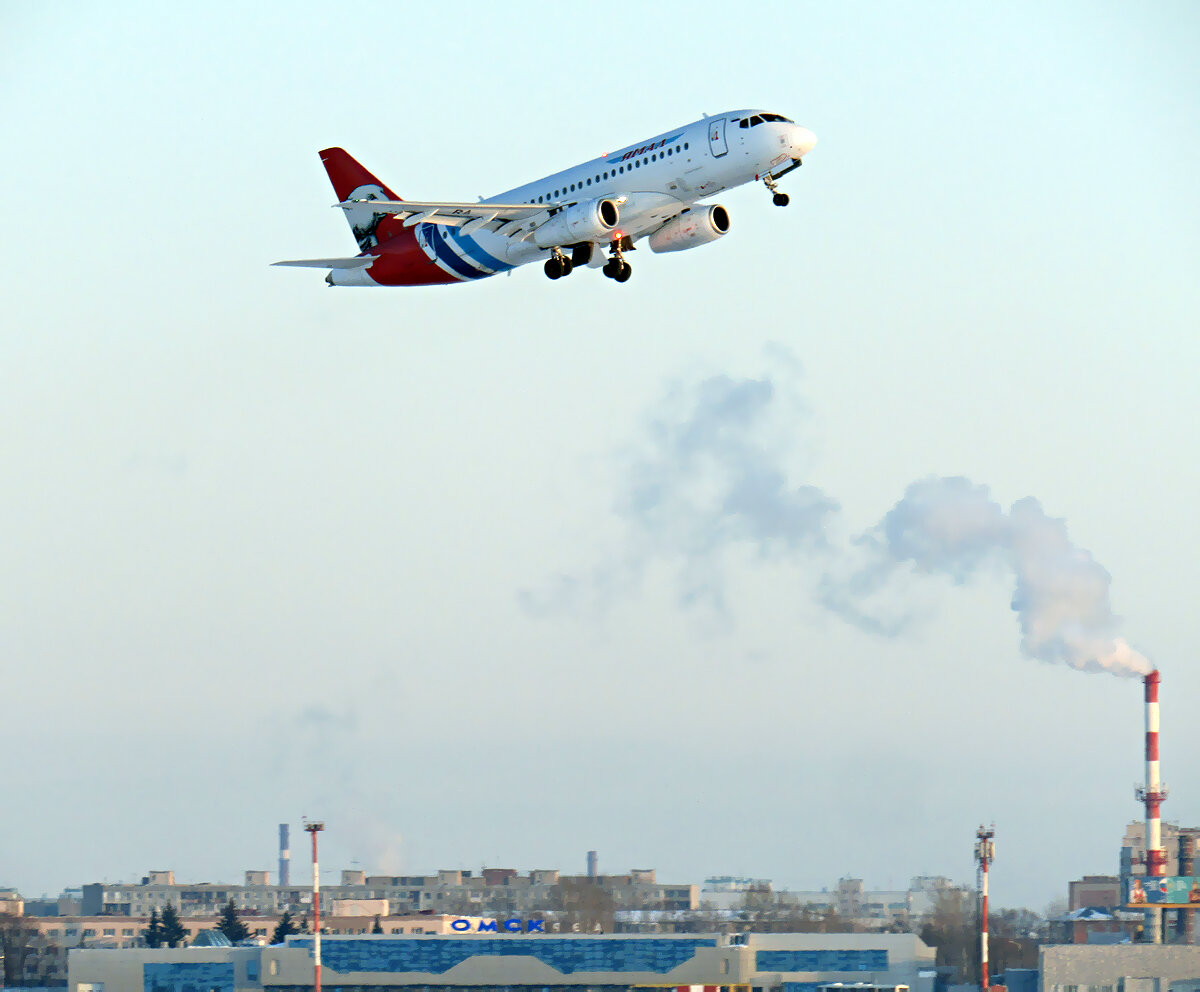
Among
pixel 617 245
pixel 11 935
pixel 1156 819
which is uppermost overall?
pixel 617 245

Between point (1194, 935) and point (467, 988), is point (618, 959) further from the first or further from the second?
point (1194, 935)

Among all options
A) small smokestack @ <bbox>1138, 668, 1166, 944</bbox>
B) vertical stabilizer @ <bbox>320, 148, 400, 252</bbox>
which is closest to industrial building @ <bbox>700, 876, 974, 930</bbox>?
small smokestack @ <bbox>1138, 668, 1166, 944</bbox>

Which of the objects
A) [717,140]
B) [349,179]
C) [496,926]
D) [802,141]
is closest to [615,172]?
[717,140]

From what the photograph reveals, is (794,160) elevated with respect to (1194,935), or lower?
elevated

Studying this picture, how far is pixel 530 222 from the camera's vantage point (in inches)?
2926

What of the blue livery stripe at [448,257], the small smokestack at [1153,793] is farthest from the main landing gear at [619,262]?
the small smokestack at [1153,793]

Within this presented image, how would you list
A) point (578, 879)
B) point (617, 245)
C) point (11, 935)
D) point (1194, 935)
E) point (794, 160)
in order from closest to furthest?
1. point (794, 160)
2. point (617, 245)
3. point (1194, 935)
4. point (578, 879)
5. point (11, 935)

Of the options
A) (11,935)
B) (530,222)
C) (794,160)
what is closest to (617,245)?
(530,222)

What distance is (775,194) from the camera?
69.8 m

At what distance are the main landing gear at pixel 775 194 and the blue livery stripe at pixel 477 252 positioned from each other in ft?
40.8

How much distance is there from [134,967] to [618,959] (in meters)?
26.6

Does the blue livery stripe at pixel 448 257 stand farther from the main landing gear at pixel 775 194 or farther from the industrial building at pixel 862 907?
the industrial building at pixel 862 907

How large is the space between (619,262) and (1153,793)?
84.7 m

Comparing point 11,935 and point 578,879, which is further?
point 11,935
